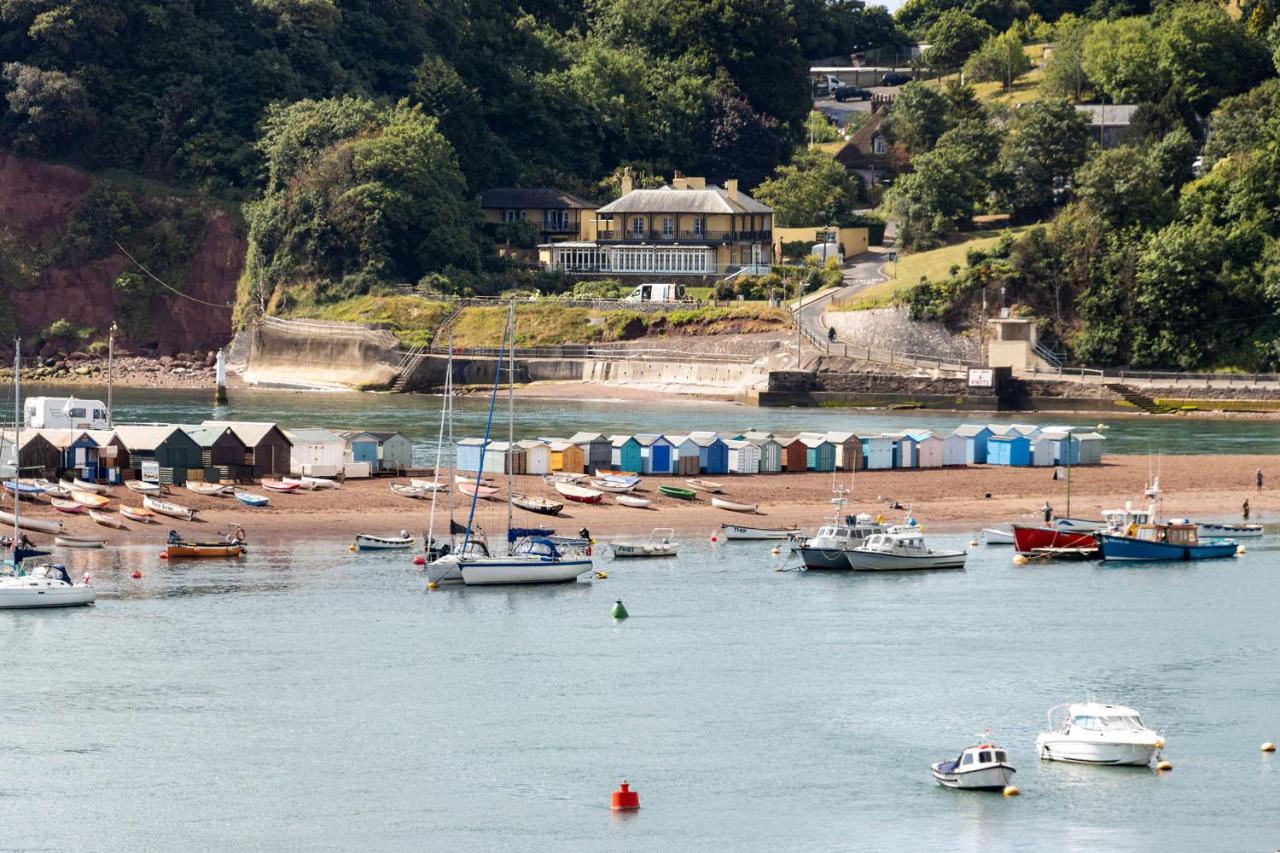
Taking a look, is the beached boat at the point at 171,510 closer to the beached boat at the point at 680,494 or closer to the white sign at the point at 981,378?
the beached boat at the point at 680,494

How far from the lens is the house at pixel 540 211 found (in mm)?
184125

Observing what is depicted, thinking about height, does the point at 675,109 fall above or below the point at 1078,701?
above

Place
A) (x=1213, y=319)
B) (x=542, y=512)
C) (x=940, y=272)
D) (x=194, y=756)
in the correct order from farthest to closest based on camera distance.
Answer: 1. (x=940, y=272)
2. (x=1213, y=319)
3. (x=542, y=512)
4. (x=194, y=756)

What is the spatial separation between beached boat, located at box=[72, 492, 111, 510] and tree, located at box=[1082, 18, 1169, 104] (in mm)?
111873

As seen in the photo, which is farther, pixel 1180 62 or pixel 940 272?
pixel 1180 62

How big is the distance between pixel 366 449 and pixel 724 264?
3207 inches

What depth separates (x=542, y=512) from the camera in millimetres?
88938

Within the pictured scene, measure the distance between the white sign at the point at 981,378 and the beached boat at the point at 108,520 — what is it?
69398 millimetres

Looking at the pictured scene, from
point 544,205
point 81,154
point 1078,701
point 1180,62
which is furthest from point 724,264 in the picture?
point 1078,701

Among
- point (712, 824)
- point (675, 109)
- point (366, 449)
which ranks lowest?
point (712, 824)

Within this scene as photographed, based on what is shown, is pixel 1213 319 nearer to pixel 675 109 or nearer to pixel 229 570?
pixel 675 109

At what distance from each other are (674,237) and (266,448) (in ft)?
287

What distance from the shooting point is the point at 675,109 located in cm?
19650

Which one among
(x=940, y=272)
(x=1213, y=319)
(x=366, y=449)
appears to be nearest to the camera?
(x=366, y=449)
